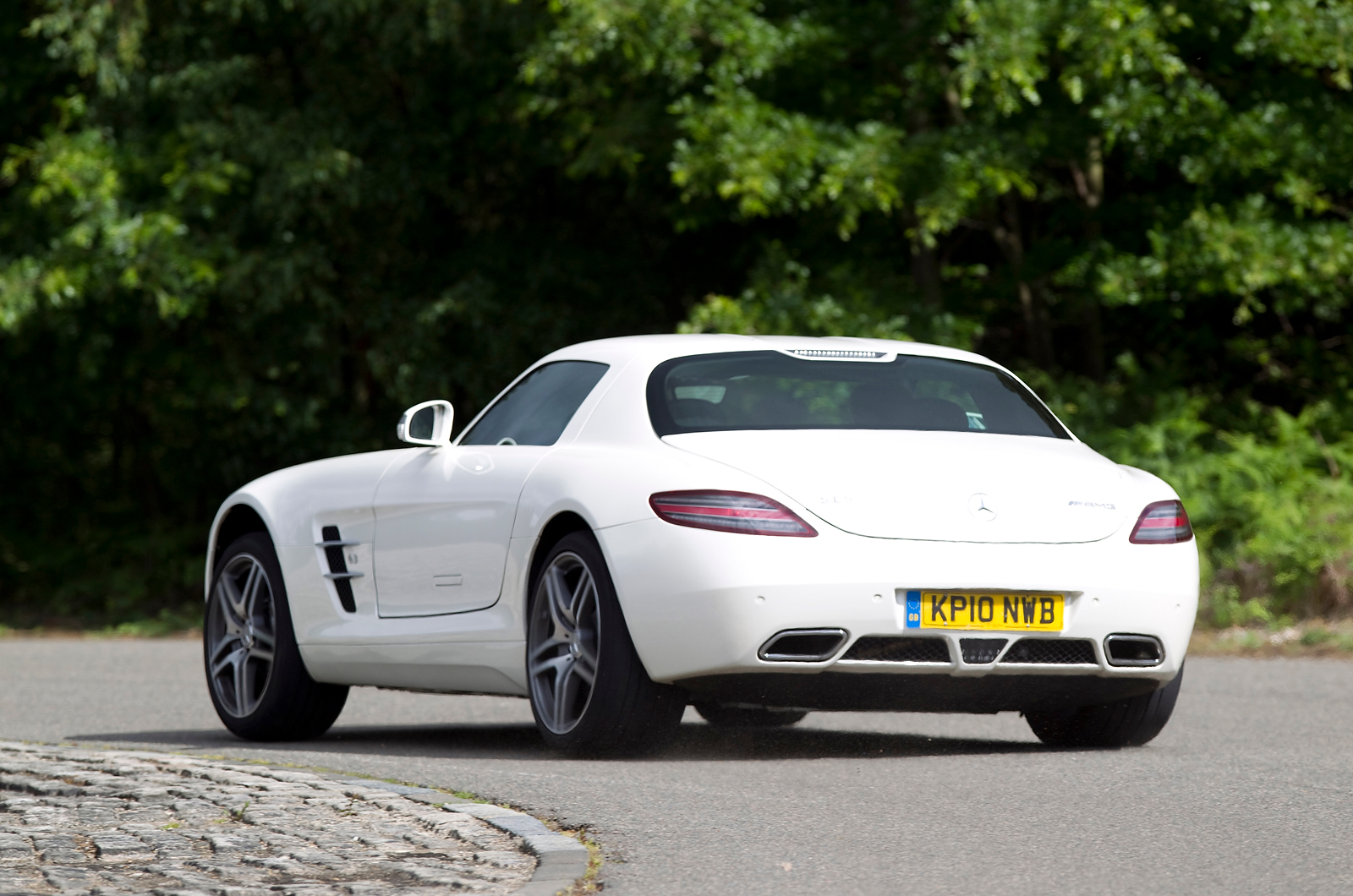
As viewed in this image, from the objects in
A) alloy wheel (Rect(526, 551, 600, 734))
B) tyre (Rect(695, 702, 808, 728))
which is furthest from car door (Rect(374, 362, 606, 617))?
tyre (Rect(695, 702, 808, 728))

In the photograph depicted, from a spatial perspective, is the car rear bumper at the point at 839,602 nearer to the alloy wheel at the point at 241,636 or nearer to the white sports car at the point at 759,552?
the white sports car at the point at 759,552

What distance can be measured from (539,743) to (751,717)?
1.28 metres

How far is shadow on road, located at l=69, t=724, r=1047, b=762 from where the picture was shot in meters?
7.74

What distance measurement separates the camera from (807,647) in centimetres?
683

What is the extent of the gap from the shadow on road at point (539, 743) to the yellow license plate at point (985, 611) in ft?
2.88

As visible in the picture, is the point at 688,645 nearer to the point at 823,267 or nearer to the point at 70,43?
the point at 823,267

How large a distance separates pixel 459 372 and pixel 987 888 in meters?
17.6

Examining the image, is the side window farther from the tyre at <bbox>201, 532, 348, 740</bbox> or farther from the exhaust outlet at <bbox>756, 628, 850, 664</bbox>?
the exhaust outlet at <bbox>756, 628, 850, 664</bbox>

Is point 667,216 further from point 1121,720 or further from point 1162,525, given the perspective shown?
point 1162,525

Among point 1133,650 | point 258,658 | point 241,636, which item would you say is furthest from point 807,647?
point 241,636

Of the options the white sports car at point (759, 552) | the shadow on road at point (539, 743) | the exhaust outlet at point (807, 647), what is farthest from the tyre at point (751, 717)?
the exhaust outlet at point (807, 647)

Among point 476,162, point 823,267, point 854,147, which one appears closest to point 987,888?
point 854,147

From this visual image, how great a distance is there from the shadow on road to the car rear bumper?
63 centimetres

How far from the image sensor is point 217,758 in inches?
296
